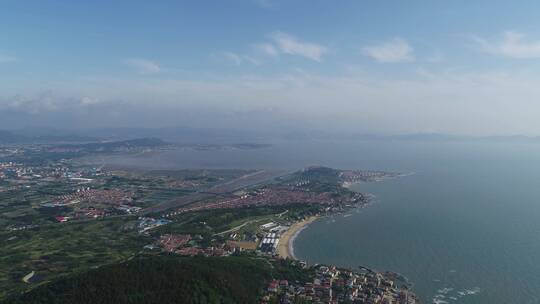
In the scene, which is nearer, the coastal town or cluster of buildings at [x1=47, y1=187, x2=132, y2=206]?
the coastal town

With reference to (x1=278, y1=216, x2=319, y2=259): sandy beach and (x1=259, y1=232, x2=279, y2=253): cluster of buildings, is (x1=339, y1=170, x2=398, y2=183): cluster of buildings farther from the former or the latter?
(x1=259, y1=232, x2=279, y2=253): cluster of buildings

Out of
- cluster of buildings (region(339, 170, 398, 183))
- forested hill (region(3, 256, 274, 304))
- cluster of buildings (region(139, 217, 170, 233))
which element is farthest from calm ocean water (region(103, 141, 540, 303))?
cluster of buildings (region(139, 217, 170, 233))

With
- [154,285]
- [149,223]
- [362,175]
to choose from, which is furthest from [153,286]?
[362,175]

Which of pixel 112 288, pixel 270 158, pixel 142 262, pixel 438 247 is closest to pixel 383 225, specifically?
pixel 438 247

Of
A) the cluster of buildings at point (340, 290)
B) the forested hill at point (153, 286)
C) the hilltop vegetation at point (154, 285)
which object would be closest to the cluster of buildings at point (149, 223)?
the hilltop vegetation at point (154, 285)

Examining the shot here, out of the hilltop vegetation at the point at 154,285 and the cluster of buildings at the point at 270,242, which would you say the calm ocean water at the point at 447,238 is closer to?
the cluster of buildings at the point at 270,242

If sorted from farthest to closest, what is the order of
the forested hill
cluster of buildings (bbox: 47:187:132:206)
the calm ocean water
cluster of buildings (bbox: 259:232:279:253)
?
cluster of buildings (bbox: 47:187:132:206)
cluster of buildings (bbox: 259:232:279:253)
the calm ocean water
the forested hill

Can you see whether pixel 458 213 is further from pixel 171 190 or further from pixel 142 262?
pixel 171 190
